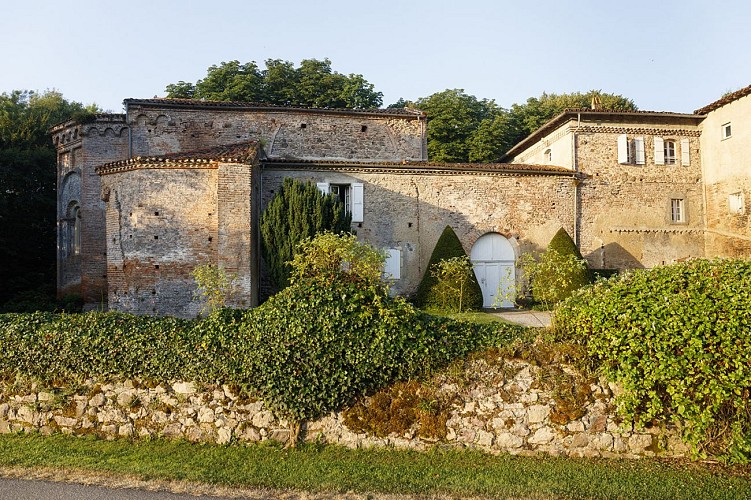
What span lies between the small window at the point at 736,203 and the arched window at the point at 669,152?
8.71 feet

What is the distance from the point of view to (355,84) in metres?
35.2

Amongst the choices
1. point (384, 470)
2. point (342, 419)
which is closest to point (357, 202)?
point (342, 419)

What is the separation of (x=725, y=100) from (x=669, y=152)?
272 cm

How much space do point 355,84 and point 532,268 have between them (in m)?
25.5

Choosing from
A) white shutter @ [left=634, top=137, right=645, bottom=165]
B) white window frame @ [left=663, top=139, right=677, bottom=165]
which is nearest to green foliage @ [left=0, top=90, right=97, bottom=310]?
white shutter @ [left=634, top=137, right=645, bottom=165]

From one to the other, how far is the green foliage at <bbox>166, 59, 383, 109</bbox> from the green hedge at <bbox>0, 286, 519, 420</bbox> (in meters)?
28.0

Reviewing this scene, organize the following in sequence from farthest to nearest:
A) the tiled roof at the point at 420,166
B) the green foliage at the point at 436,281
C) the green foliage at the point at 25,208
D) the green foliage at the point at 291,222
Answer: the green foliage at the point at 25,208, the tiled roof at the point at 420,166, the green foliage at the point at 436,281, the green foliage at the point at 291,222

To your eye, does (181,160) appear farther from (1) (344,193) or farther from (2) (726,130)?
(2) (726,130)

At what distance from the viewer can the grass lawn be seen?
5.96 metres

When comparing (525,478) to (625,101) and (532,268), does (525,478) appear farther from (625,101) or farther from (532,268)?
(625,101)

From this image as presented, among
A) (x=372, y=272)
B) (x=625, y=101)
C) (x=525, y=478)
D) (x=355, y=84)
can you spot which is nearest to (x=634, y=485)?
(x=525, y=478)

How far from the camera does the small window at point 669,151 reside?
22.5 metres

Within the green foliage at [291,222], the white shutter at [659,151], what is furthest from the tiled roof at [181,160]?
the white shutter at [659,151]

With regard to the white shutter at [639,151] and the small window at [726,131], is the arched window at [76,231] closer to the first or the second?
the white shutter at [639,151]
